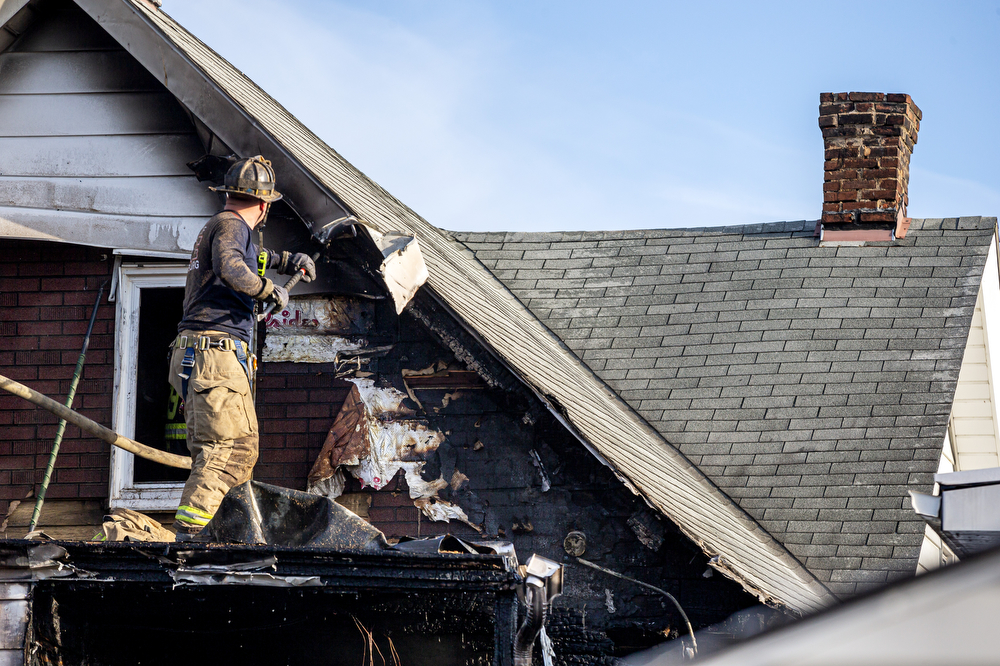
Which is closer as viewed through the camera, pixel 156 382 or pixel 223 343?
pixel 223 343

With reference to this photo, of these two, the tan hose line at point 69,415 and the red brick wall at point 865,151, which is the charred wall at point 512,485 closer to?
the tan hose line at point 69,415

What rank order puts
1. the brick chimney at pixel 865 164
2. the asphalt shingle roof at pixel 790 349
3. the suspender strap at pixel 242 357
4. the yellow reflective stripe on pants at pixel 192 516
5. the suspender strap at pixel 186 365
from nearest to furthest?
the yellow reflective stripe on pants at pixel 192 516
the suspender strap at pixel 186 365
the suspender strap at pixel 242 357
the asphalt shingle roof at pixel 790 349
the brick chimney at pixel 865 164

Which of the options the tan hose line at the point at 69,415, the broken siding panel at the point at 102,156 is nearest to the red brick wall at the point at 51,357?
the broken siding panel at the point at 102,156

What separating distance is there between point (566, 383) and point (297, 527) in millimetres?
2675

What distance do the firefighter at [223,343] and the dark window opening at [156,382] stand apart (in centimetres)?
145

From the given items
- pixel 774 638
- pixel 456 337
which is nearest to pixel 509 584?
pixel 456 337

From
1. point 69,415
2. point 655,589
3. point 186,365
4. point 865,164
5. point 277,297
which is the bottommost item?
point 655,589

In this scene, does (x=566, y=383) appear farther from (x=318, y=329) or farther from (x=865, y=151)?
(x=865, y=151)

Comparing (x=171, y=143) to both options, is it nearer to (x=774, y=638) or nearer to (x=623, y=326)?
(x=623, y=326)

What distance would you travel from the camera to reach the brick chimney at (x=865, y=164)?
9523 millimetres

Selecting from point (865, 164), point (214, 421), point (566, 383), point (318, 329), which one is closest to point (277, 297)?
point (214, 421)

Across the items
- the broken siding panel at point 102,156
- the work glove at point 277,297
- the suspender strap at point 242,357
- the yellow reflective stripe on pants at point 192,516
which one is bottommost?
the yellow reflective stripe on pants at point 192,516

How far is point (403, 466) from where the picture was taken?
6.41 metres

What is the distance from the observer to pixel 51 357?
274 inches
